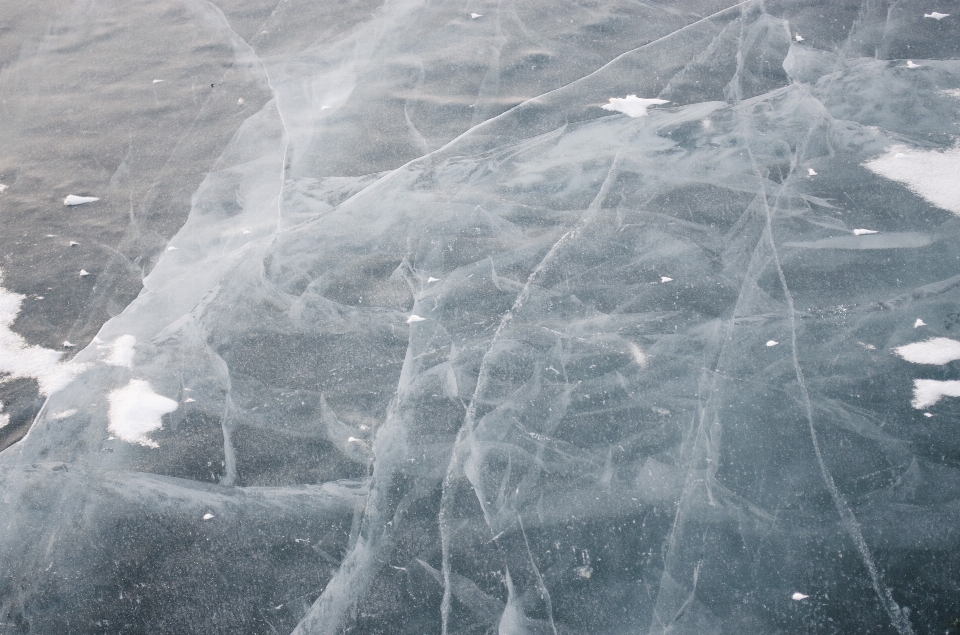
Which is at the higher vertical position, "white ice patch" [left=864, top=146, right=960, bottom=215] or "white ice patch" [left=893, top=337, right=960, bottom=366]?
"white ice patch" [left=864, top=146, right=960, bottom=215]

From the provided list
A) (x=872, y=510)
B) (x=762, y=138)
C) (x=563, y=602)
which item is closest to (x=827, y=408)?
(x=872, y=510)

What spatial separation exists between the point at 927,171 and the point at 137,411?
2342 millimetres

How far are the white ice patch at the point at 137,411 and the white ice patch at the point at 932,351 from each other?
1.78 m

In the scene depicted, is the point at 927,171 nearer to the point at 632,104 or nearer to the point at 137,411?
the point at 632,104

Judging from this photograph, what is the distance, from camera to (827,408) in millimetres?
1500

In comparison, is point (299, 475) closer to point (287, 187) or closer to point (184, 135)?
point (287, 187)

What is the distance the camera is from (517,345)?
167cm

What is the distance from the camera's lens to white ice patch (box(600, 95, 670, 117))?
2363 millimetres

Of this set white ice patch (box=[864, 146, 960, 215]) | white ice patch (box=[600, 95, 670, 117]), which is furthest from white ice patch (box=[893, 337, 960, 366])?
white ice patch (box=[600, 95, 670, 117])

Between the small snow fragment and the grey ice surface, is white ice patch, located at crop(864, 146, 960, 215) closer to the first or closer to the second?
the grey ice surface

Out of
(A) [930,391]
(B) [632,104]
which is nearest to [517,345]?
(A) [930,391]

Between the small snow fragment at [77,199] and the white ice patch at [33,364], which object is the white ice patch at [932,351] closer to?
the white ice patch at [33,364]

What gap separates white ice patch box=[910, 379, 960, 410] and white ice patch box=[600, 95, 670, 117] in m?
1.28

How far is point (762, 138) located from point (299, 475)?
179cm
